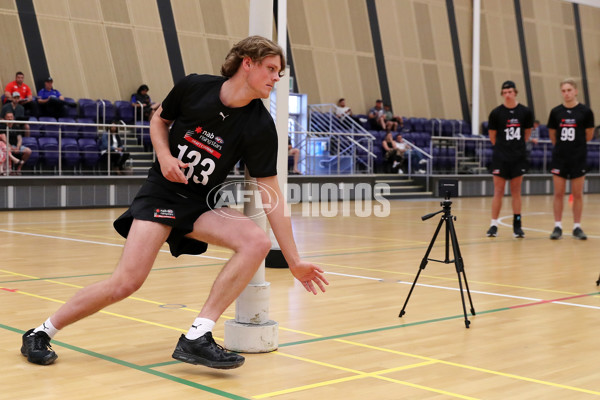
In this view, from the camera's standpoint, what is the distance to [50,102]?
55.2ft

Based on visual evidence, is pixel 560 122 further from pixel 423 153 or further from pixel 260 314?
pixel 423 153

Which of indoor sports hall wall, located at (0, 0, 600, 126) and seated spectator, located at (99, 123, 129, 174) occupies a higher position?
indoor sports hall wall, located at (0, 0, 600, 126)

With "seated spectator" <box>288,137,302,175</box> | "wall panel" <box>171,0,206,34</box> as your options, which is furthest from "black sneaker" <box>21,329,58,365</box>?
"wall panel" <box>171,0,206,34</box>

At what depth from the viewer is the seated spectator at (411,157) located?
71.5 ft

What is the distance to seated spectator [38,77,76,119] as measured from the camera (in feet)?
55.1

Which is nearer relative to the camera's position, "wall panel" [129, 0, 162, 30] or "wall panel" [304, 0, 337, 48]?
"wall panel" [129, 0, 162, 30]

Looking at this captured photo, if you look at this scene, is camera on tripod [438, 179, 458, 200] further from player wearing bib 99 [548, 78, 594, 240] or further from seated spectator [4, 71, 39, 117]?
seated spectator [4, 71, 39, 117]

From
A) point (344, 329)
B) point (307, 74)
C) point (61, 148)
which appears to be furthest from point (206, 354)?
point (307, 74)

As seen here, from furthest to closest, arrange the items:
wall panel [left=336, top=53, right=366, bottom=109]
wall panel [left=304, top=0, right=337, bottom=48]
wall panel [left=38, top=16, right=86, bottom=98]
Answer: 1. wall panel [left=336, top=53, right=366, bottom=109]
2. wall panel [left=304, top=0, right=337, bottom=48]
3. wall panel [left=38, top=16, right=86, bottom=98]

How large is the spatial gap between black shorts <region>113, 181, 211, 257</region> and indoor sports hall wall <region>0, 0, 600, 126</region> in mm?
14722

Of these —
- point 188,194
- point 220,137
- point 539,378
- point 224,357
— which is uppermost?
point 220,137

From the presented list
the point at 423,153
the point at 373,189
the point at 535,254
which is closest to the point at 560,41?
the point at 423,153

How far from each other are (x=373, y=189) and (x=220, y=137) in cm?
1641

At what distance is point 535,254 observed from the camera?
28.9 feet
